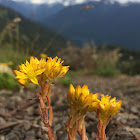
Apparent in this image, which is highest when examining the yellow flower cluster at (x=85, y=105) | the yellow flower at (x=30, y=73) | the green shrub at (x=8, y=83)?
the yellow flower at (x=30, y=73)

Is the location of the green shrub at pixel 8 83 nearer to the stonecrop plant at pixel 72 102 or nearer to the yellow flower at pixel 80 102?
the stonecrop plant at pixel 72 102

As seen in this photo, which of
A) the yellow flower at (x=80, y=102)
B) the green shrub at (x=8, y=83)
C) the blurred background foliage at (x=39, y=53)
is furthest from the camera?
the blurred background foliage at (x=39, y=53)

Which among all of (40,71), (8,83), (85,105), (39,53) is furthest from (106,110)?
(39,53)

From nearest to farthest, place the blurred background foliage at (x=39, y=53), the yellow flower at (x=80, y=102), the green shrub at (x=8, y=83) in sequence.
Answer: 1. the yellow flower at (x=80, y=102)
2. the green shrub at (x=8, y=83)
3. the blurred background foliage at (x=39, y=53)

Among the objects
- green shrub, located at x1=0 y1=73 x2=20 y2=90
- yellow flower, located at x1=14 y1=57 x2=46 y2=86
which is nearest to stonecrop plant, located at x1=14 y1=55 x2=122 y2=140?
yellow flower, located at x1=14 y1=57 x2=46 y2=86

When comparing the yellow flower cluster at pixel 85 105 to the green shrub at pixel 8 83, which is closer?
the yellow flower cluster at pixel 85 105

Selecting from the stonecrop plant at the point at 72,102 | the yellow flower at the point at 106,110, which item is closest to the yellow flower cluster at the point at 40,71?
the stonecrop plant at the point at 72,102

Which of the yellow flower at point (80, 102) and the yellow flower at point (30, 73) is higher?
the yellow flower at point (30, 73)

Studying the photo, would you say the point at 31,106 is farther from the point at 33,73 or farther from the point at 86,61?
the point at 86,61
